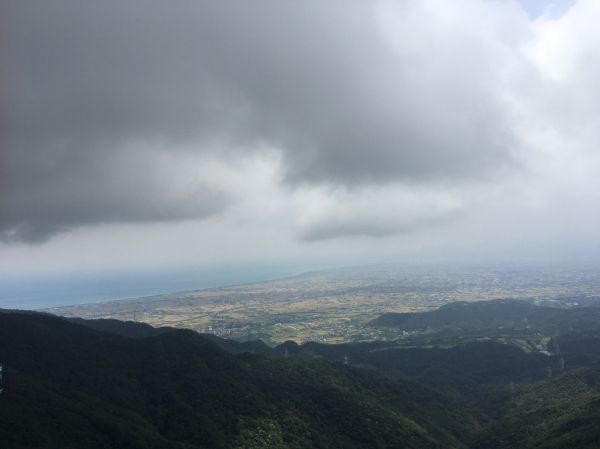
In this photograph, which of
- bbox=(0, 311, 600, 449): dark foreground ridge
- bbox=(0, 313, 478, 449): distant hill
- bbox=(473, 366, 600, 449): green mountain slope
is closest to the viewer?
bbox=(0, 313, 478, 449): distant hill

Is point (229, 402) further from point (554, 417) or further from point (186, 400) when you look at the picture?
point (554, 417)

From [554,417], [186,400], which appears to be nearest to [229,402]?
[186,400]

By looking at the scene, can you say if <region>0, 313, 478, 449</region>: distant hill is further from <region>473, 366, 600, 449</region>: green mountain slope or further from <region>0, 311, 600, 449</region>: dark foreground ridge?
<region>473, 366, 600, 449</region>: green mountain slope

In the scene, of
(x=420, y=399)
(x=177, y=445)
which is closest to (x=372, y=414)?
(x=420, y=399)

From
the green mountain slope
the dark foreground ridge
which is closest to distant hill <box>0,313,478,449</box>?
the dark foreground ridge

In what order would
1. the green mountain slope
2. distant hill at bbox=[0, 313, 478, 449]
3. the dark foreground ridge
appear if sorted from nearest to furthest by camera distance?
distant hill at bbox=[0, 313, 478, 449], the dark foreground ridge, the green mountain slope

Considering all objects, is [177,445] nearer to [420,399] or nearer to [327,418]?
[327,418]

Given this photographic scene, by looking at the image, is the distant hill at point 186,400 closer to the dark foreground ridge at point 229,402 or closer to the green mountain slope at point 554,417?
the dark foreground ridge at point 229,402

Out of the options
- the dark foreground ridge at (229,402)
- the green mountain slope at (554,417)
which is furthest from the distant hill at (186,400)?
the green mountain slope at (554,417)
